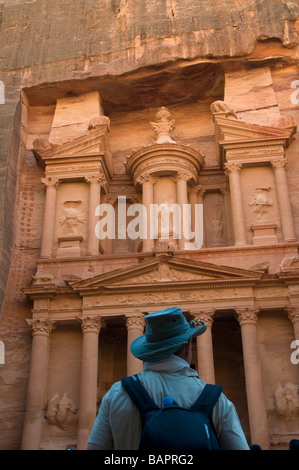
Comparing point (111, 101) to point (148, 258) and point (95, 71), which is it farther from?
point (148, 258)

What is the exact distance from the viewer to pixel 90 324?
1503 cm

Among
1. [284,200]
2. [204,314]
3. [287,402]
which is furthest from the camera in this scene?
[284,200]

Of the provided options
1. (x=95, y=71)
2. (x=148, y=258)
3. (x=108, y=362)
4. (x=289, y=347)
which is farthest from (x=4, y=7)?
(x=289, y=347)

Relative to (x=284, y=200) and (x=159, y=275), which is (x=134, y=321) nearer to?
(x=159, y=275)

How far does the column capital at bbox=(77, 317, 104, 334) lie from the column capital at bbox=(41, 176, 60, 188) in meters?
5.52

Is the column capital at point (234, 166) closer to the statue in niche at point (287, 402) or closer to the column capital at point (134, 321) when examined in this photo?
the column capital at point (134, 321)

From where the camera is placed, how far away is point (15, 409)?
14.9m

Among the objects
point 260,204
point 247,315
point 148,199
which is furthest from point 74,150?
point 247,315

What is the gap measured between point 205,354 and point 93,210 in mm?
6489

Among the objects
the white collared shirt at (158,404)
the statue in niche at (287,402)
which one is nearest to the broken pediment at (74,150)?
the statue in niche at (287,402)

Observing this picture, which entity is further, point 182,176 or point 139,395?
point 182,176

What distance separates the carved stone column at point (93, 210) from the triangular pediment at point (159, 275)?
1.71 metres

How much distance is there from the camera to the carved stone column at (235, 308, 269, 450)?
13071 millimetres

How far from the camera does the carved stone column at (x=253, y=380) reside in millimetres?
13071
